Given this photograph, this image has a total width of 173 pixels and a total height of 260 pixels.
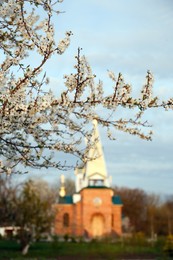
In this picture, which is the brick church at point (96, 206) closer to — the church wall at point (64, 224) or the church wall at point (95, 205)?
the church wall at point (95, 205)

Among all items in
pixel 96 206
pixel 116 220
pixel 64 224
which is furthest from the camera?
pixel 64 224

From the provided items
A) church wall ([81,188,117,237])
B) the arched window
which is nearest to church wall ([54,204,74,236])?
the arched window

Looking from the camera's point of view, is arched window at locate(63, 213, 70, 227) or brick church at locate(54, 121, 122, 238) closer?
brick church at locate(54, 121, 122, 238)

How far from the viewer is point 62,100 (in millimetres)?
4512

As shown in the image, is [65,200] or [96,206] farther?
[65,200]

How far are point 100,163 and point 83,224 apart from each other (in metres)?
6.93

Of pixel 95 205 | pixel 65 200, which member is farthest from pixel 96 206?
pixel 65 200

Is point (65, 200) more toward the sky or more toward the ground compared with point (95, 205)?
more toward the sky

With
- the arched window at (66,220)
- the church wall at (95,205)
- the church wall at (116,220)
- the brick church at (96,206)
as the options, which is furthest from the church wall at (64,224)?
the church wall at (116,220)

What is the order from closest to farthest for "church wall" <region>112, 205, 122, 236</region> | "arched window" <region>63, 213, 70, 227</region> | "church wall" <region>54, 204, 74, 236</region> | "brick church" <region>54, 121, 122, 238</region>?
1. "brick church" <region>54, 121, 122, 238</region>
2. "church wall" <region>112, 205, 122, 236</region>
3. "church wall" <region>54, 204, 74, 236</region>
4. "arched window" <region>63, 213, 70, 227</region>

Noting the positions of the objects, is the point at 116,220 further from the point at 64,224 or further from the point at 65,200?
the point at 65,200

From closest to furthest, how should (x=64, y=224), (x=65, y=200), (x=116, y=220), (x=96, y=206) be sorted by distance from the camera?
(x=96, y=206) < (x=116, y=220) < (x=64, y=224) < (x=65, y=200)

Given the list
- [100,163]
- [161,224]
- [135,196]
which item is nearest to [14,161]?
[100,163]

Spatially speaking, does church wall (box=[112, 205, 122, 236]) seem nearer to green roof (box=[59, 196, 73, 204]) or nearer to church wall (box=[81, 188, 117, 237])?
church wall (box=[81, 188, 117, 237])
